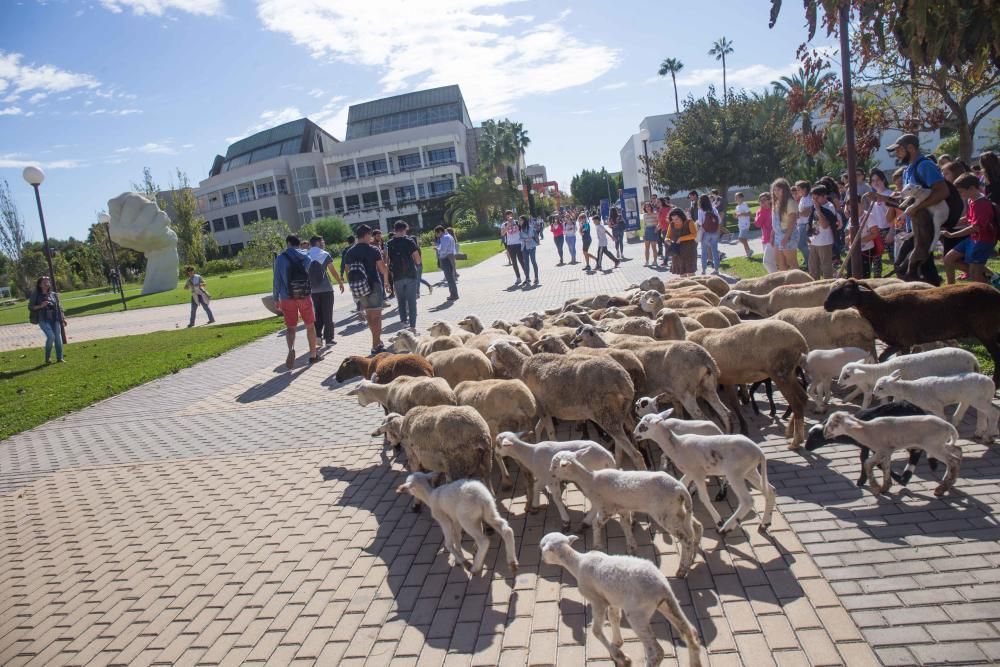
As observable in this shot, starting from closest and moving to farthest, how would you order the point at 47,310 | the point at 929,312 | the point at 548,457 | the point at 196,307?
1. the point at 548,457
2. the point at 929,312
3. the point at 47,310
4. the point at 196,307

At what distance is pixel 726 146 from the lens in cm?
4069

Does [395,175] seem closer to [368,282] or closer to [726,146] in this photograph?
[726,146]

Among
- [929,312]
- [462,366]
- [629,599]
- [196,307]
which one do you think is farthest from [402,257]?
[196,307]

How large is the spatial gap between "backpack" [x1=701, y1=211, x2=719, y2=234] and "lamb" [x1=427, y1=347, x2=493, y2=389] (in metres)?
11.2

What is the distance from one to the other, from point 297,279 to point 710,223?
421 inches

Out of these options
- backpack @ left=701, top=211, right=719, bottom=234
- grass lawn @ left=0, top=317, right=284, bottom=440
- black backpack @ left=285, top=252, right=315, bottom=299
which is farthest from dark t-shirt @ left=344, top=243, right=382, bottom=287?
backpack @ left=701, top=211, right=719, bottom=234

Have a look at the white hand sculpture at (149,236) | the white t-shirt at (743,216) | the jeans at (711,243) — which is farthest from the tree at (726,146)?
the white hand sculpture at (149,236)

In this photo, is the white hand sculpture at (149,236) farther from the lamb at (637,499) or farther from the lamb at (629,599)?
the lamb at (629,599)

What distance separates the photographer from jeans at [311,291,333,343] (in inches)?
592

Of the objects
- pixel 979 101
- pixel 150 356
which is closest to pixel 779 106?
pixel 979 101

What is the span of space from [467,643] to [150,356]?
17.8 m

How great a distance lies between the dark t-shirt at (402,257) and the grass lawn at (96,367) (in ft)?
21.0

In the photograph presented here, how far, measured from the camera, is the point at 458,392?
674cm

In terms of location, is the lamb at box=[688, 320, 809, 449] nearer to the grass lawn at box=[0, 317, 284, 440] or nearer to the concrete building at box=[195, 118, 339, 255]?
the grass lawn at box=[0, 317, 284, 440]
